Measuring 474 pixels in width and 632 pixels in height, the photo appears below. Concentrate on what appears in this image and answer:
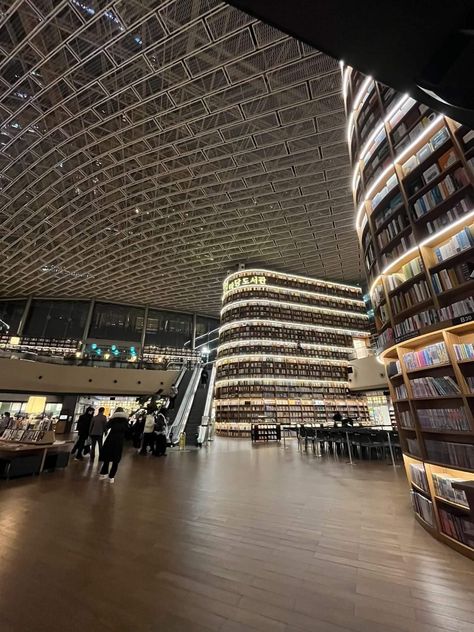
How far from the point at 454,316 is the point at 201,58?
10.5 metres

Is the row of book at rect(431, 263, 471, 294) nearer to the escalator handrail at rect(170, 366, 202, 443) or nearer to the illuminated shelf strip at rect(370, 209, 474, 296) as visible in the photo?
the illuminated shelf strip at rect(370, 209, 474, 296)

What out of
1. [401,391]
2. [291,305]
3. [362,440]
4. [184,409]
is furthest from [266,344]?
[401,391]

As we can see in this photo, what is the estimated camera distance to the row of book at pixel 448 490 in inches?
89.8

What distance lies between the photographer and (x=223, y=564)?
212 cm

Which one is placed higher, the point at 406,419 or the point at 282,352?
the point at 282,352

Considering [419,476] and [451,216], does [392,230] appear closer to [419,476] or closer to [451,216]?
[451,216]

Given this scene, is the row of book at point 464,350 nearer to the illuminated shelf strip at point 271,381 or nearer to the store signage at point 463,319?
the store signage at point 463,319

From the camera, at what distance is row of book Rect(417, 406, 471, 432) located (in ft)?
7.84

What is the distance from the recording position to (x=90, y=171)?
12.7 meters

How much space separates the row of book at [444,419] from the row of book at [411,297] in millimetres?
1117

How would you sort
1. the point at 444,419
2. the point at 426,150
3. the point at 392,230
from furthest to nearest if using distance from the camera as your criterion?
1. the point at 392,230
2. the point at 426,150
3. the point at 444,419

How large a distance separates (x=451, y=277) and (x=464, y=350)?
733mm

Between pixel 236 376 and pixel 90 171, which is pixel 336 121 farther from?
pixel 236 376

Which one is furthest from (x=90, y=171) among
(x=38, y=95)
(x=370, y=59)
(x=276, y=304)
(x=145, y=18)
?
(x=370, y=59)
